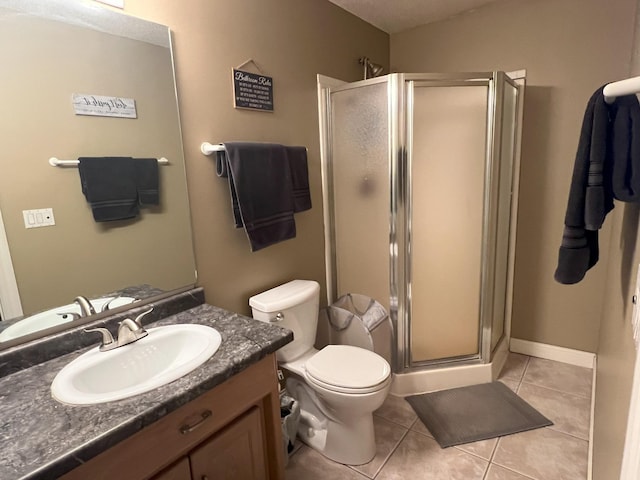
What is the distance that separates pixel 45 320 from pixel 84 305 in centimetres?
12

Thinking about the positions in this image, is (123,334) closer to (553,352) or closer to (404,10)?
(404,10)

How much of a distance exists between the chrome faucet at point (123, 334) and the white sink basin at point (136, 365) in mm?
17

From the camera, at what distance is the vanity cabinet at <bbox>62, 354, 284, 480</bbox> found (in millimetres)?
900

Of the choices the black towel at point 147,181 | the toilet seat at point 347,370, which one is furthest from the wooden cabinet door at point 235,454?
the black towel at point 147,181

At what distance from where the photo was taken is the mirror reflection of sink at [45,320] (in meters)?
1.14

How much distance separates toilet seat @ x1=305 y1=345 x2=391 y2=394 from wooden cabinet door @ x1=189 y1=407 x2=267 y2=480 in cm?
41

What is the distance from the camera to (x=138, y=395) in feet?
3.14

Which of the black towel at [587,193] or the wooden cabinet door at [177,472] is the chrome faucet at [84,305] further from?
the black towel at [587,193]

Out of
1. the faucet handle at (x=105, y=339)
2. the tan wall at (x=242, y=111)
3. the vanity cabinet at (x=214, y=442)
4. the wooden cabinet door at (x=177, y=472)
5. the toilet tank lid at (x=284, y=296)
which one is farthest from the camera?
the toilet tank lid at (x=284, y=296)

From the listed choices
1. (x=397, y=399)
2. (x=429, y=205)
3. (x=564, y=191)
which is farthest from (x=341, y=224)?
(x=564, y=191)

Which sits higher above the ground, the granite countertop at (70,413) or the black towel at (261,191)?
the black towel at (261,191)

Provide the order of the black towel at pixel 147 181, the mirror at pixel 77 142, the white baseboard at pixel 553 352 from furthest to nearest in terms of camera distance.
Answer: the white baseboard at pixel 553 352
the black towel at pixel 147 181
the mirror at pixel 77 142

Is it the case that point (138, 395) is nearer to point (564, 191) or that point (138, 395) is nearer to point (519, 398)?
point (519, 398)

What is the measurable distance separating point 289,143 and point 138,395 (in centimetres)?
148
